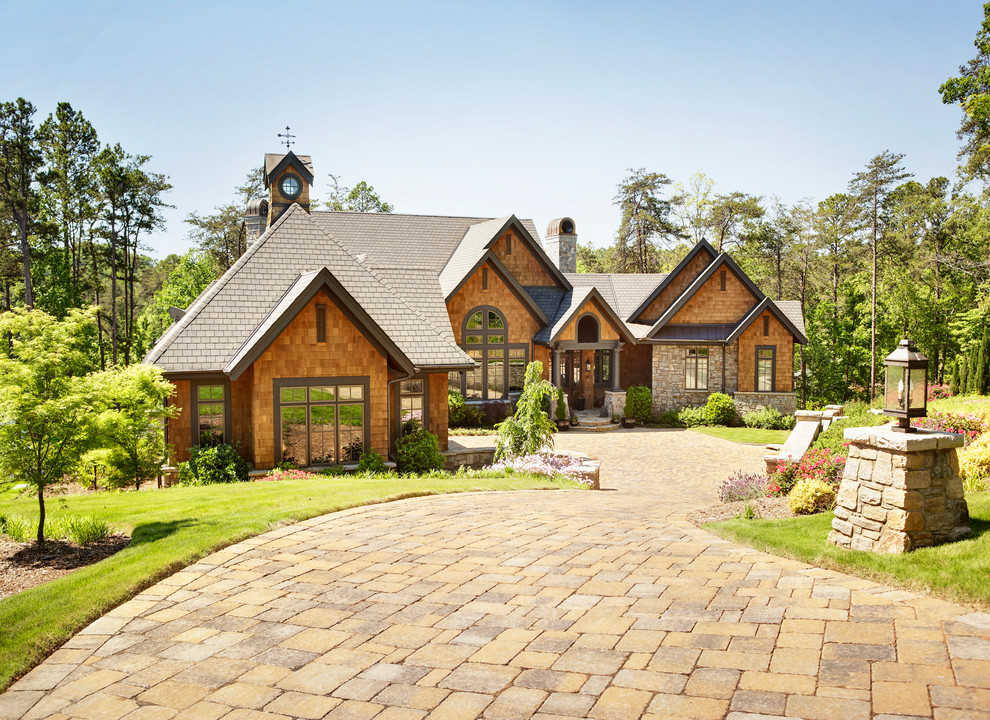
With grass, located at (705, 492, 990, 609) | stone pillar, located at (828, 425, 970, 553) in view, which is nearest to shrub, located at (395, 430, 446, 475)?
grass, located at (705, 492, 990, 609)

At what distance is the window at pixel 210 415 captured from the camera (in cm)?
1554

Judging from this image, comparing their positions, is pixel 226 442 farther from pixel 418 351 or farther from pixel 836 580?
pixel 836 580

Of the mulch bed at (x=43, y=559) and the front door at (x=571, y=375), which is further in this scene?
the front door at (x=571, y=375)

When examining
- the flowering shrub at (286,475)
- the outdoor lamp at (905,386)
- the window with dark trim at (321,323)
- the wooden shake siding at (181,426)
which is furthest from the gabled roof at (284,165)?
the outdoor lamp at (905,386)

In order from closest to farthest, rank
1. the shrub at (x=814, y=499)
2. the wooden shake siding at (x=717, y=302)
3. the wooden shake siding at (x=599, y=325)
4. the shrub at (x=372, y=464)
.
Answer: the shrub at (x=814, y=499)
the shrub at (x=372, y=464)
the wooden shake siding at (x=599, y=325)
the wooden shake siding at (x=717, y=302)

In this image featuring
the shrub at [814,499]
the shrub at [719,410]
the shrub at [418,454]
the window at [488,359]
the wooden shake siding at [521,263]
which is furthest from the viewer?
the wooden shake siding at [521,263]

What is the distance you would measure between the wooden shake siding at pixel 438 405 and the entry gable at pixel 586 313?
9163 mm

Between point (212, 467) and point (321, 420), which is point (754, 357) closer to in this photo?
point (321, 420)

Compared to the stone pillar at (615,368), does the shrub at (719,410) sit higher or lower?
lower

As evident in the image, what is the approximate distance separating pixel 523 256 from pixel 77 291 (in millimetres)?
21415

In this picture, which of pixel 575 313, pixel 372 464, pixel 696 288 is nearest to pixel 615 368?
pixel 575 313

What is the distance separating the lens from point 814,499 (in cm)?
1014

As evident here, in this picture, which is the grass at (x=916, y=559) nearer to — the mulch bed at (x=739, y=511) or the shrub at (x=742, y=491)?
the mulch bed at (x=739, y=511)

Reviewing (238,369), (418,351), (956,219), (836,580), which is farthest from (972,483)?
(956,219)
